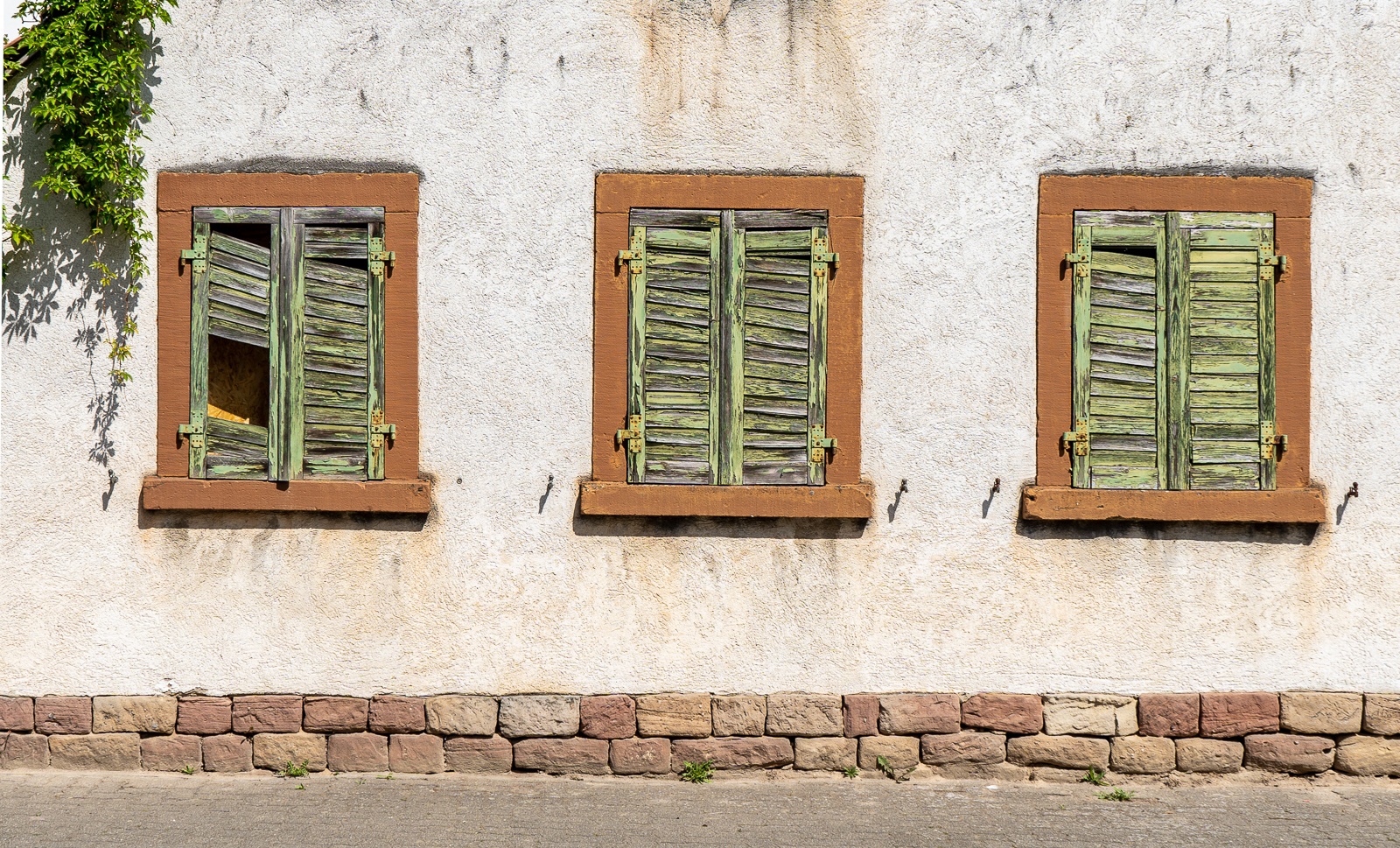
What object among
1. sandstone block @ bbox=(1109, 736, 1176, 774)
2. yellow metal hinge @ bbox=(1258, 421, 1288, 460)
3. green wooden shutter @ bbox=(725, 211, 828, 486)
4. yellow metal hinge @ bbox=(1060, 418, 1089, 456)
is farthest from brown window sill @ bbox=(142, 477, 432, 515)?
yellow metal hinge @ bbox=(1258, 421, 1288, 460)

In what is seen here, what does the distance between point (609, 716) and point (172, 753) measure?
2.20 meters

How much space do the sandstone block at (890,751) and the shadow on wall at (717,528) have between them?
3.40 ft

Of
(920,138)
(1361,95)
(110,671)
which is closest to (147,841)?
(110,671)

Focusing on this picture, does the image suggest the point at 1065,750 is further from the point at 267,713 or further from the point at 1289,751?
the point at 267,713

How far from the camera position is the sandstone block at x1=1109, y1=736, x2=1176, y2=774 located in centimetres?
544

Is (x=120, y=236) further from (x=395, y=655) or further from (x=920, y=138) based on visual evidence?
(x=920, y=138)

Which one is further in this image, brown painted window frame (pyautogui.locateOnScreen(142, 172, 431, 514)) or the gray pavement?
brown painted window frame (pyautogui.locateOnScreen(142, 172, 431, 514))

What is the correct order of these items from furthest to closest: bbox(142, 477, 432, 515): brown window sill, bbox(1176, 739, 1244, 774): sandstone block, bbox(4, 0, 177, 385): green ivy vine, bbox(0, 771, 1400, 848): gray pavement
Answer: bbox(1176, 739, 1244, 774): sandstone block
bbox(142, 477, 432, 515): brown window sill
bbox(4, 0, 177, 385): green ivy vine
bbox(0, 771, 1400, 848): gray pavement

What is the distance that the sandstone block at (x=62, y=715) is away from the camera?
17.7 ft

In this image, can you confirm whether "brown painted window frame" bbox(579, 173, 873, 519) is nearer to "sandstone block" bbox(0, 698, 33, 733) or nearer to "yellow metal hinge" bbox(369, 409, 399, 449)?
"yellow metal hinge" bbox(369, 409, 399, 449)

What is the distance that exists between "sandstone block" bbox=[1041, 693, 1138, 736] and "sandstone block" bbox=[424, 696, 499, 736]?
2.79 meters

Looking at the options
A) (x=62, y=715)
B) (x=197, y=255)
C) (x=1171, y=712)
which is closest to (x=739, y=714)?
(x=1171, y=712)

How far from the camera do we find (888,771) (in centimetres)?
545

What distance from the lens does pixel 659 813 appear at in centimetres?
500
